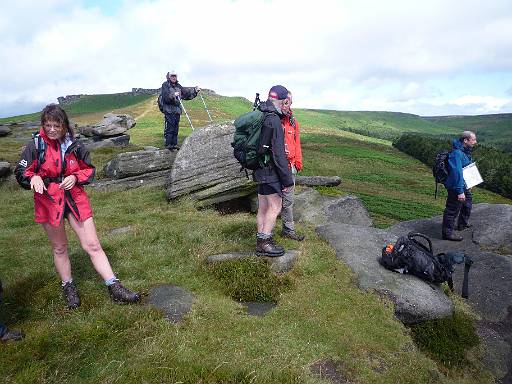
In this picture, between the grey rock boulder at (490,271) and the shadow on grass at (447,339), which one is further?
the grey rock boulder at (490,271)

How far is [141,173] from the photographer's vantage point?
22.1m

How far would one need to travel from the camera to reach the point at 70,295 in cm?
847

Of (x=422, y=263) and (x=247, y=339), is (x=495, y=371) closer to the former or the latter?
(x=422, y=263)

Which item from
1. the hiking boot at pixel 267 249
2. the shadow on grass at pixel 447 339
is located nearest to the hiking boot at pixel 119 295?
the hiking boot at pixel 267 249

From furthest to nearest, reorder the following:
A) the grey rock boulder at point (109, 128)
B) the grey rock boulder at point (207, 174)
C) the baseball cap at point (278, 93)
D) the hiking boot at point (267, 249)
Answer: the grey rock boulder at point (109, 128), the grey rock boulder at point (207, 174), the hiking boot at point (267, 249), the baseball cap at point (278, 93)

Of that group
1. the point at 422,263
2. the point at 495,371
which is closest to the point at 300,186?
the point at 422,263

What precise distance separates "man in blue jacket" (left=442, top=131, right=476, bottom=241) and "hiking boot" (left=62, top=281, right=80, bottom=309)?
1278cm

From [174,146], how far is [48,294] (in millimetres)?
15776

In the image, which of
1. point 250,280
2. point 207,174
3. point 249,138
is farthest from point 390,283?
point 207,174

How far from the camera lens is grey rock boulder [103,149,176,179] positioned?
21733 mm

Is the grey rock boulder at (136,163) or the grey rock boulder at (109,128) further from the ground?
the grey rock boulder at (109,128)

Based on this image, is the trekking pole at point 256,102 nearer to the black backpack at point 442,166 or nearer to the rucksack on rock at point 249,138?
the rucksack on rock at point 249,138

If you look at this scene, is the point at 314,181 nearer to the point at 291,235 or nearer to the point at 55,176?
the point at 291,235

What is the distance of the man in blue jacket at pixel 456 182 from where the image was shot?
15.0 m
